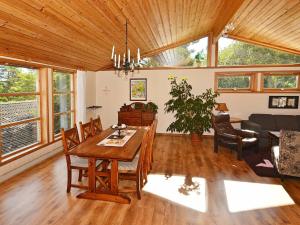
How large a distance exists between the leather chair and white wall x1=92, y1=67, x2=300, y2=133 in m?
1.19

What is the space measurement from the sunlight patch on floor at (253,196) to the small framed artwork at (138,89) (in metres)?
4.09

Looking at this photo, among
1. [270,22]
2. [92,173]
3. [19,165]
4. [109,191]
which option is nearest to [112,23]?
[92,173]

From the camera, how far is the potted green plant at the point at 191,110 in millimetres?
5754

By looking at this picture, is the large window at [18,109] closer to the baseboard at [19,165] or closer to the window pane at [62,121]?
the baseboard at [19,165]

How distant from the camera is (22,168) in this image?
3.92 metres

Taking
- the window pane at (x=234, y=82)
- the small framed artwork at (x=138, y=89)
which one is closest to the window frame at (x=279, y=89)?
the window pane at (x=234, y=82)

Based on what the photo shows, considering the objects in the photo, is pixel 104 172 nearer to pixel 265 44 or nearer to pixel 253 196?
pixel 253 196

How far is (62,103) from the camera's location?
5465 mm

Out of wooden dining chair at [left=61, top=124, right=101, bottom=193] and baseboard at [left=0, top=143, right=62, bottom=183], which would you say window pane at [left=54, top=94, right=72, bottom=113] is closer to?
baseboard at [left=0, top=143, right=62, bottom=183]

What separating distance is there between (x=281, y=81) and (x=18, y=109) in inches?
264

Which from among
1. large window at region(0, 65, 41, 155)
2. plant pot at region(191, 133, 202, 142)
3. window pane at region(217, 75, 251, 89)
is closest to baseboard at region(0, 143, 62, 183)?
large window at region(0, 65, 41, 155)

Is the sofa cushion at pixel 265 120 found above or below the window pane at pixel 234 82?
below

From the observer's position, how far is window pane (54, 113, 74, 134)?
5191 millimetres

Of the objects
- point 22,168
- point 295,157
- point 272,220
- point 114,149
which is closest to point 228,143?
point 295,157
